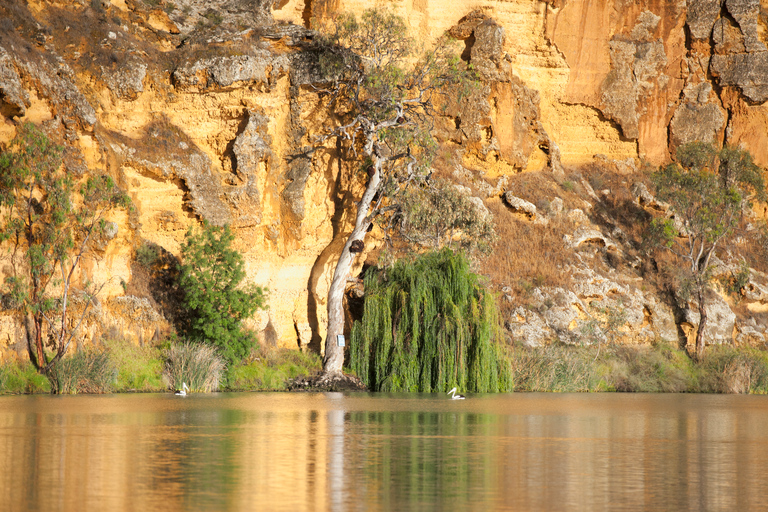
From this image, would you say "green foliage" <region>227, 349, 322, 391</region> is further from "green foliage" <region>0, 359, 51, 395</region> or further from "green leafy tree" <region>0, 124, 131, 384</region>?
"green foliage" <region>0, 359, 51, 395</region>

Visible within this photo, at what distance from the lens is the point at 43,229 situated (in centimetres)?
2973

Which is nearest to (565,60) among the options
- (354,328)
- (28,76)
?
(354,328)

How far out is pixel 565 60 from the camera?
51.3 metres

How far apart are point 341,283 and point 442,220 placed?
446 centimetres

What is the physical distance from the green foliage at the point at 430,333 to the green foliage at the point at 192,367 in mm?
5348

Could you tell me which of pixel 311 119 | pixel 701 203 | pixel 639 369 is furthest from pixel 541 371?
pixel 701 203

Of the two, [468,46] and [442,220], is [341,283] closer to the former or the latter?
[442,220]

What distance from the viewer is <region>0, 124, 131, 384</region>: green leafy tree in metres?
28.2

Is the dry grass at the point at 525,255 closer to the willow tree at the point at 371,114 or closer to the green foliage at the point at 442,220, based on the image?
the green foliage at the point at 442,220

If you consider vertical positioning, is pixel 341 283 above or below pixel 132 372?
above

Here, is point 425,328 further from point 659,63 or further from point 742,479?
point 659,63

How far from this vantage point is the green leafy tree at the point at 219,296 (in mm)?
31516

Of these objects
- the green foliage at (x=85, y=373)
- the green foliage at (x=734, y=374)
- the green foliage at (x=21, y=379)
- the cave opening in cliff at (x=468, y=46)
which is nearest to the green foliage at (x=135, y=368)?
the green foliage at (x=85, y=373)

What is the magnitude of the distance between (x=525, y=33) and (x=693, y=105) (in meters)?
10.00
